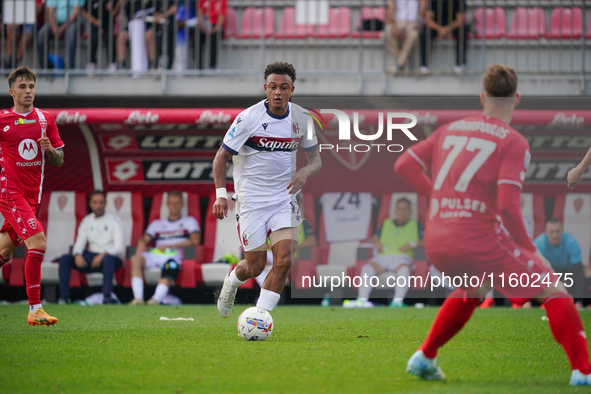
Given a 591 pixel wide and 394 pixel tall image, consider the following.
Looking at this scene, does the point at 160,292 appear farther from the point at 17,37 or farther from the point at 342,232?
the point at 17,37

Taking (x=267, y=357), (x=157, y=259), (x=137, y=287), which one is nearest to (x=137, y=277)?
(x=137, y=287)

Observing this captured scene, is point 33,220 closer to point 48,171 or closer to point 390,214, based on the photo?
point 390,214

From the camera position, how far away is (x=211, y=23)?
14.1 m

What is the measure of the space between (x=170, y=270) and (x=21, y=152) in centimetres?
452

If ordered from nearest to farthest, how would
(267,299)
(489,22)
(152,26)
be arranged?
(267,299) < (152,26) < (489,22)

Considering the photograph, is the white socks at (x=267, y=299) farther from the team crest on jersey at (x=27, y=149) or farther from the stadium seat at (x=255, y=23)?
the stadium seat at (x=255, y=23)

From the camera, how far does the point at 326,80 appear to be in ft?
43.2

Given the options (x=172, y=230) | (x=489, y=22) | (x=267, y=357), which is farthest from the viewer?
(x=489, y=22)

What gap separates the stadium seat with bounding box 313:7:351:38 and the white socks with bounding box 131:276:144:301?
508cm

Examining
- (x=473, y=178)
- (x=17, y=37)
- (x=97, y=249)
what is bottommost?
(x=97, y=249)

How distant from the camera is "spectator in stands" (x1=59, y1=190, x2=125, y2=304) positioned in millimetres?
12133

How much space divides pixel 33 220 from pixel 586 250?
551 centimetres

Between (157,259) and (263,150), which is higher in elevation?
(263,150)

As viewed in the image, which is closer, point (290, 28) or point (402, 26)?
point (402, 26)
